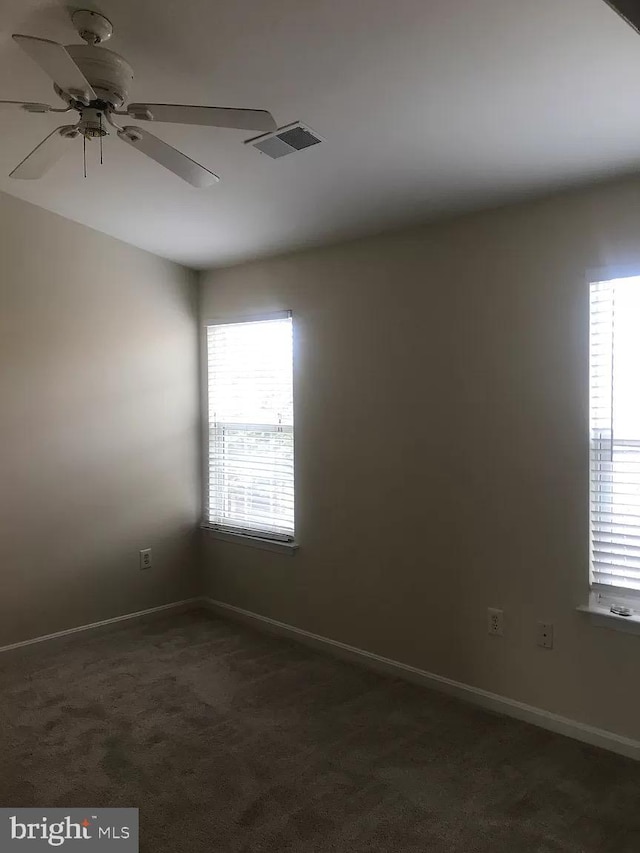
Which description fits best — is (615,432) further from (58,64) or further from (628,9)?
(58,64)

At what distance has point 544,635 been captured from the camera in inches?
113

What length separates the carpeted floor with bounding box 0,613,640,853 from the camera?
85.7 inches

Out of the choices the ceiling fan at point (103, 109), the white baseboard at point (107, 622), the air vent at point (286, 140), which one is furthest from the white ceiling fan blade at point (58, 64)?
the white baseboard at point (107, 622)

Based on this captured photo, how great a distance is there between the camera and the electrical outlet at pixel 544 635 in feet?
9.34

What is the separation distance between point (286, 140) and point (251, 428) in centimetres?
208

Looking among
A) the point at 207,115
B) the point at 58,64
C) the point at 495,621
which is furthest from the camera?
the point at 495,621

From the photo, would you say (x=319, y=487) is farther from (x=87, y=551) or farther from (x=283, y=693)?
(x=87, y=551)

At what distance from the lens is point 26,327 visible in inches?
146

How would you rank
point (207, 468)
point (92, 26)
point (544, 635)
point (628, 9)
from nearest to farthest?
1. point (628, 9)
2. point (92, 26)
3. point (544, 635)
4. point (207, 468)

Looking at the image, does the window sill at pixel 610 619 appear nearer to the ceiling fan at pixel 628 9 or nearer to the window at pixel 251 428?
the window at pixel 251 428

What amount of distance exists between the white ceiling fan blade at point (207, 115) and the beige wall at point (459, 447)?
1501 mm
